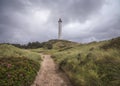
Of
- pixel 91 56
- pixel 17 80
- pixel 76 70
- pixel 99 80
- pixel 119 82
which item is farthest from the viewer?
pixel 91 56

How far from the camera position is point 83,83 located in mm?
12750

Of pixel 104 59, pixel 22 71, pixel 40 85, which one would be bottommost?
pixel 40 85

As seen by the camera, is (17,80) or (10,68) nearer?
(17,80)

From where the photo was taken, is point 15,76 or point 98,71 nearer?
point 98,71

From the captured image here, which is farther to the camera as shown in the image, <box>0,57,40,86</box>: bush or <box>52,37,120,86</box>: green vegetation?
<box>0,57,40,86</box>: bush

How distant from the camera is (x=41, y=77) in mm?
16750

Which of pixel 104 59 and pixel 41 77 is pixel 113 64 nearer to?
pixel 104 59

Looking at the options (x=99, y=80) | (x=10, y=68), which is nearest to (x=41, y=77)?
(x=10, y=68)

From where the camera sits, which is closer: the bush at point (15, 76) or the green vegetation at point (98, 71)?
the green vegetation at point (98, 71)

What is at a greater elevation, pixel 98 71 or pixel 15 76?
pixel 98 71

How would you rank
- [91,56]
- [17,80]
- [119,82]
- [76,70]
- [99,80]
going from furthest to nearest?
[91,56]
[76,70]
[17,80]
[99,80]
[119,82]

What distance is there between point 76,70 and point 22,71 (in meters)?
5.04

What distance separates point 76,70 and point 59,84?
2310 millimetres

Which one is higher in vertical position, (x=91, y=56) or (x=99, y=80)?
(x=91, y=56)
